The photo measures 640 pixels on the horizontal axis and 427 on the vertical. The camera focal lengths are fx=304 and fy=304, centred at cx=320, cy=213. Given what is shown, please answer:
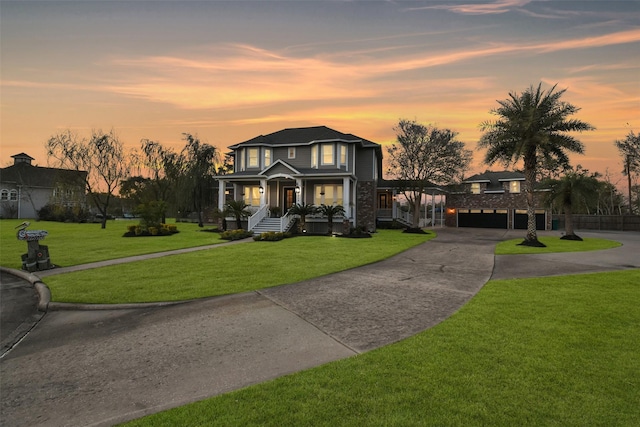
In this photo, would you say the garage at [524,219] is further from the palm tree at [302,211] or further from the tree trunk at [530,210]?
the palm tree at [302,211]

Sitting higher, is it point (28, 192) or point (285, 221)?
point (28, 192)

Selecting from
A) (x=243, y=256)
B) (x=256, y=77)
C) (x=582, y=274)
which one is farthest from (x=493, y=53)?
(x=243, y=256)

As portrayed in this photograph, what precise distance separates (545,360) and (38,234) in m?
15.1

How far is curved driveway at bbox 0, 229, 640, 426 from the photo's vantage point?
3514 mm

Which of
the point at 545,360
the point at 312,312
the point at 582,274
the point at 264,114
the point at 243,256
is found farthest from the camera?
the point at 264,114

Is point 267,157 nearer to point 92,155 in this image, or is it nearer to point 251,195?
point 251,195

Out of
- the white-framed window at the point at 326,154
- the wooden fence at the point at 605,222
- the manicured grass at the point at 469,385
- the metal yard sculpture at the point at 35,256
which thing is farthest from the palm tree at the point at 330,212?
the wooden fence at the point at 605,222

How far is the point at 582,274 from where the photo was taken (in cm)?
1004

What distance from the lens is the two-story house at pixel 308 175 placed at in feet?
81.8

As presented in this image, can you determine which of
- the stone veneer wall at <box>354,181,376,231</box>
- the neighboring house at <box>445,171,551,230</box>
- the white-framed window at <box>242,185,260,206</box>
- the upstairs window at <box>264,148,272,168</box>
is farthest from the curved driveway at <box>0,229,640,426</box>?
the neighboring house at <box>445,171,551,230</box>

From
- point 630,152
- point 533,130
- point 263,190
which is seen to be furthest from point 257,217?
point 630,152

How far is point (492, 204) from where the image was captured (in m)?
37.8

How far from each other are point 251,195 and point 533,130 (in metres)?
21.7

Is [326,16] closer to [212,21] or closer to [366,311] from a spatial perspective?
[212,21]
